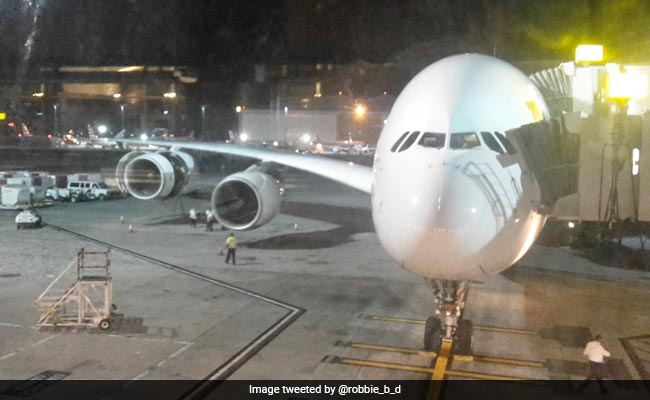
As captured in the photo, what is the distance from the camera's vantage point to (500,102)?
9711 mm

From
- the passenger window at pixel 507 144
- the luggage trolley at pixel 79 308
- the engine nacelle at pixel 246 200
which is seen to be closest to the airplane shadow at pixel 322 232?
the engine nacelle at pixel 246 200

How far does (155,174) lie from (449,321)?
15.3 m

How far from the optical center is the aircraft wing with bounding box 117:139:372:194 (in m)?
16.2

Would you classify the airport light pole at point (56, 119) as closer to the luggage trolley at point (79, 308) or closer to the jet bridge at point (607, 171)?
the luggage trolley at point (79, 308)

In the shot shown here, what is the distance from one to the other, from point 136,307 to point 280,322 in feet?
9.72

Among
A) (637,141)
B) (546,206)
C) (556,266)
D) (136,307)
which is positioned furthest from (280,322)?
(556,266)

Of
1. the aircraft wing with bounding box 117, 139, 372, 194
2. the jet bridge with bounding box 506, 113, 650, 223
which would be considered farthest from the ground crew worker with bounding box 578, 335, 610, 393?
the aircraft wing with bounding box 117, 139, 372, 194

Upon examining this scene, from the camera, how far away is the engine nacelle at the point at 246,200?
19.3 meters

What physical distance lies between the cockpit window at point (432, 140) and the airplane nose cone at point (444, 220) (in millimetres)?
423

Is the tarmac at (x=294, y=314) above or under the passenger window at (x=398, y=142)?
under

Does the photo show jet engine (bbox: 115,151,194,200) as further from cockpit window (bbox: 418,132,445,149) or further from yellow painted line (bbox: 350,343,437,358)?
cockpit window (bbox: 418,132,445,149)

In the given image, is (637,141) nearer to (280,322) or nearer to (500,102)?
(500,102)

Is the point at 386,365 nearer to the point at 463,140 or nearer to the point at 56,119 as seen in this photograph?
the point at 463,140

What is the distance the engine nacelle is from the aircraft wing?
742 millimetres
